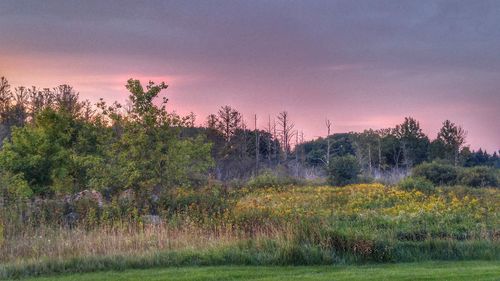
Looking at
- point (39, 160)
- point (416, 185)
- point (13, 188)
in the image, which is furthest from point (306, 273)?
point (416, 185)

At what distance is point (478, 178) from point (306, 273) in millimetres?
24537

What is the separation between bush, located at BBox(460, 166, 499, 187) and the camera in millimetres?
31422

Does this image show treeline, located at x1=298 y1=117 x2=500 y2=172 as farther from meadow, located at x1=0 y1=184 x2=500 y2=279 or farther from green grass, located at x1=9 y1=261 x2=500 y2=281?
green grass, located at x1=9 y1=261 x2=500 y2=281

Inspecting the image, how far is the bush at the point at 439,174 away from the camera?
106 ft

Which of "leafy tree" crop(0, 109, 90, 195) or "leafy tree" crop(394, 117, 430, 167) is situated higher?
"leafy tree" crop(394, 117, 430, 167)

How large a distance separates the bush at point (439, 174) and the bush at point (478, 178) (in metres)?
0.54

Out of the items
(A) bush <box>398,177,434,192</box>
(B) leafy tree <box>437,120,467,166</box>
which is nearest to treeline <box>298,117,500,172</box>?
(B) leafy tree <box>437,120,467,166</box>

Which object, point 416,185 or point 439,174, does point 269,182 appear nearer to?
point 416,185

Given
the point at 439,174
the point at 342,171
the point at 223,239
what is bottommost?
the point at 223,239

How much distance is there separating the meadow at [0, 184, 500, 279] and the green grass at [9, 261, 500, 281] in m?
0.58

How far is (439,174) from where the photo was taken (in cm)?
3266

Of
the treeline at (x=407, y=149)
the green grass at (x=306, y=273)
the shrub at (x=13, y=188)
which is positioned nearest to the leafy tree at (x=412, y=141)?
the treeline at (x=407, y=149)

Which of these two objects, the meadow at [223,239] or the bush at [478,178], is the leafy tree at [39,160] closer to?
the meadow at [223,239]

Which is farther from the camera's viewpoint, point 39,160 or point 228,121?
point 228,121
